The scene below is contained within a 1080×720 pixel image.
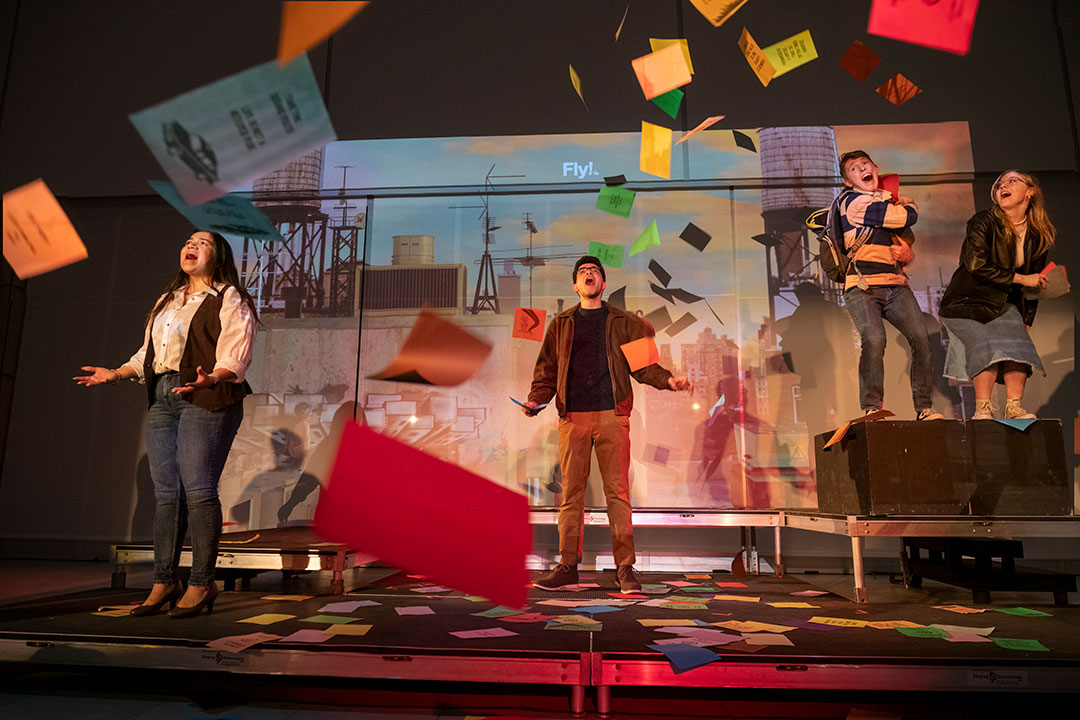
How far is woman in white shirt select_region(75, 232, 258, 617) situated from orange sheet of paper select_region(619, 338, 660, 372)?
1.51 m

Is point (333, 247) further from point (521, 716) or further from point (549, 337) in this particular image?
point (521, 716)

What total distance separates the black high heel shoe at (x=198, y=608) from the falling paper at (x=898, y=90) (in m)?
5.10

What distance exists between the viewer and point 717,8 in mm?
4605

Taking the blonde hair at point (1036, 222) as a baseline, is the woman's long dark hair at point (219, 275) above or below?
below

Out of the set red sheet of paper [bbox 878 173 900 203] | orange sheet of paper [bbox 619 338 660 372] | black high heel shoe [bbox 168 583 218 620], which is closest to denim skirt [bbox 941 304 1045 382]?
red sheet of paper [bbox 878 173 900 203]

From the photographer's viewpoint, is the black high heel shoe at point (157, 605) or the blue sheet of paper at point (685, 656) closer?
the blue sheet of paper at point (685, 656)

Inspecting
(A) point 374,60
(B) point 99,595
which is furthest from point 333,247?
(B) point 99,595

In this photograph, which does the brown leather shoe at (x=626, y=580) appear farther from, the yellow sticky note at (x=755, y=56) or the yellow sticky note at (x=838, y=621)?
the yellow sticky note at (x=755, y=56)

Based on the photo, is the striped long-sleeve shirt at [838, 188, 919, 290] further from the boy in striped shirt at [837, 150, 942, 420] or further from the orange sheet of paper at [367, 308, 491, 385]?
the orange sheet of paper at [367, 308, 491, 385]

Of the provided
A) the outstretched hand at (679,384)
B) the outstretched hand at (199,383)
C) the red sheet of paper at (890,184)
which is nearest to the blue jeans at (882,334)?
the red sheet of paper at (890,184)

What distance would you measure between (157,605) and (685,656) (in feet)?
5.68

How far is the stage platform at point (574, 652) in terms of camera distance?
5.57ft

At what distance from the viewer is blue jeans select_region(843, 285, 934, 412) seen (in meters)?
2.97

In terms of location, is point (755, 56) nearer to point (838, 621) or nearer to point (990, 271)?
point (990, 271)
